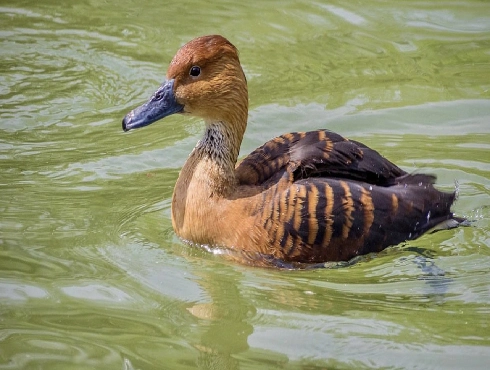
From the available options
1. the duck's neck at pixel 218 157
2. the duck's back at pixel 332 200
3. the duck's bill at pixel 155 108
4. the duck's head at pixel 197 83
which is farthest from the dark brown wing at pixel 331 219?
the duck's bill at pixel 155 108

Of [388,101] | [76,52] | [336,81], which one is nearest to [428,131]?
[388,101]

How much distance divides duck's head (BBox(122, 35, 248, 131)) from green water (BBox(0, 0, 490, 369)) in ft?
2.96

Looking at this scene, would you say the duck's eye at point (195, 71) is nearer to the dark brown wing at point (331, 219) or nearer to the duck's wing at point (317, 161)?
the duck's wing at point (317, 161)

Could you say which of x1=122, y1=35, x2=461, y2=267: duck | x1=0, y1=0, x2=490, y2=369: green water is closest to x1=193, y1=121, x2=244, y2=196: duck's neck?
x1=122, y1=35, x2=461, y2=267: duck

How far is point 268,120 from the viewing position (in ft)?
28.8

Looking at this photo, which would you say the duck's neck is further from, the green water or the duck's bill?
the green water

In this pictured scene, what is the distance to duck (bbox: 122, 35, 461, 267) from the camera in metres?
6.27

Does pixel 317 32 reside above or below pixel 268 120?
above

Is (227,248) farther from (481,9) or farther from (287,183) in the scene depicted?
(481,9)

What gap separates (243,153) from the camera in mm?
8391

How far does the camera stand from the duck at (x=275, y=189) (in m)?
6.27

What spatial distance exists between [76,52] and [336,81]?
9.27 ft

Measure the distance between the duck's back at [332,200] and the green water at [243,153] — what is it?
0.57ft

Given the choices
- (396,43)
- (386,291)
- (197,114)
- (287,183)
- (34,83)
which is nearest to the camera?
(386,291)
